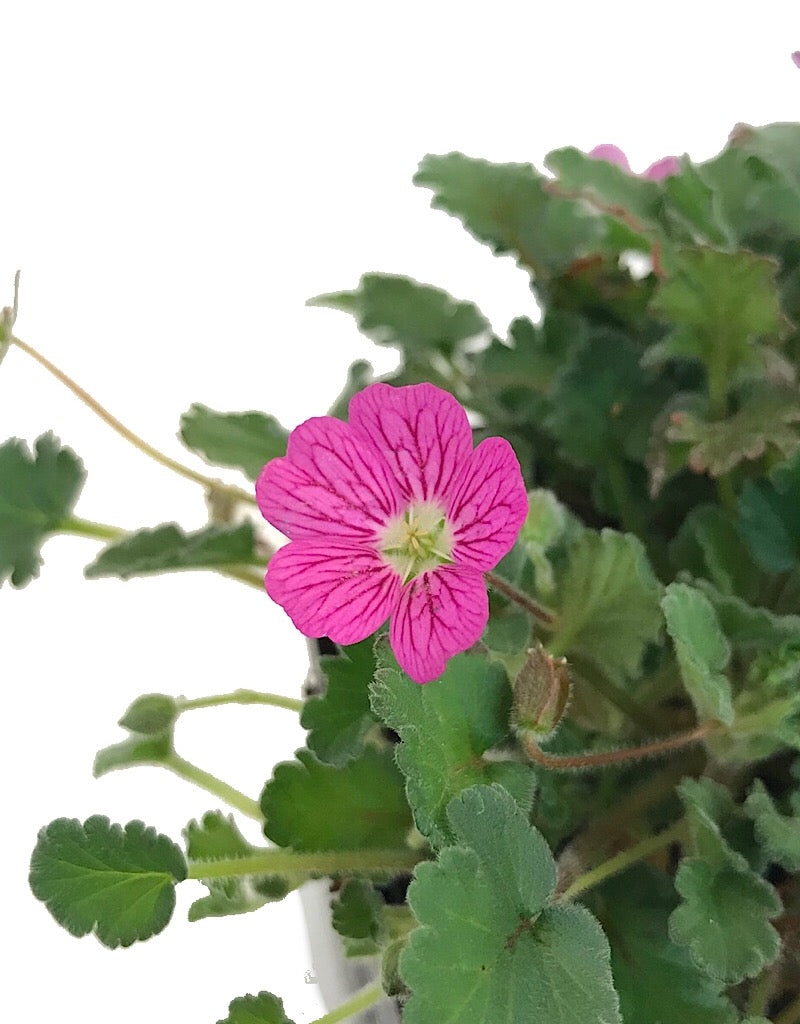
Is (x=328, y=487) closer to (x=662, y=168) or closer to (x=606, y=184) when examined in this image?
(x=606, y=184)

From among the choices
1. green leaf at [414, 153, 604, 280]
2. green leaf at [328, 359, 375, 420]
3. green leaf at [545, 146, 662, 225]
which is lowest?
green leaf at [328, 359, 375, 420]

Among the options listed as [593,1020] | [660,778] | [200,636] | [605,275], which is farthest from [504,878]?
[200,636]

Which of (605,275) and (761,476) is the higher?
(605,275)

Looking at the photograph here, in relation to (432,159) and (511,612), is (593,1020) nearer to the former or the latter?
(511,612)

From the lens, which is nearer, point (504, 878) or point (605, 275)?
point (504, 878)

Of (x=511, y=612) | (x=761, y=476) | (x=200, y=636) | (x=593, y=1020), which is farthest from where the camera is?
(x=200, y=636)

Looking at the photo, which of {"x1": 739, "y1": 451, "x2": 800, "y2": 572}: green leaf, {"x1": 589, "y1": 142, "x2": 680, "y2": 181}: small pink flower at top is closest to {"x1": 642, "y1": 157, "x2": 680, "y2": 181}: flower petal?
{"x1": 589, "y1": 142, "x2": 680, "y2": 181}: small pink flower at top

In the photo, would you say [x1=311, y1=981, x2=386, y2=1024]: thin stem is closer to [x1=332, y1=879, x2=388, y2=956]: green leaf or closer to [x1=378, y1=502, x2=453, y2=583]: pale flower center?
[x1=332, y1=879, x2=388, y2=956]: green leaf

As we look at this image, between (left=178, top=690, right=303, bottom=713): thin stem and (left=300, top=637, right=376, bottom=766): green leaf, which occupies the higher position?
(left=178, top=690, right=303, bottom=713): thin stem
